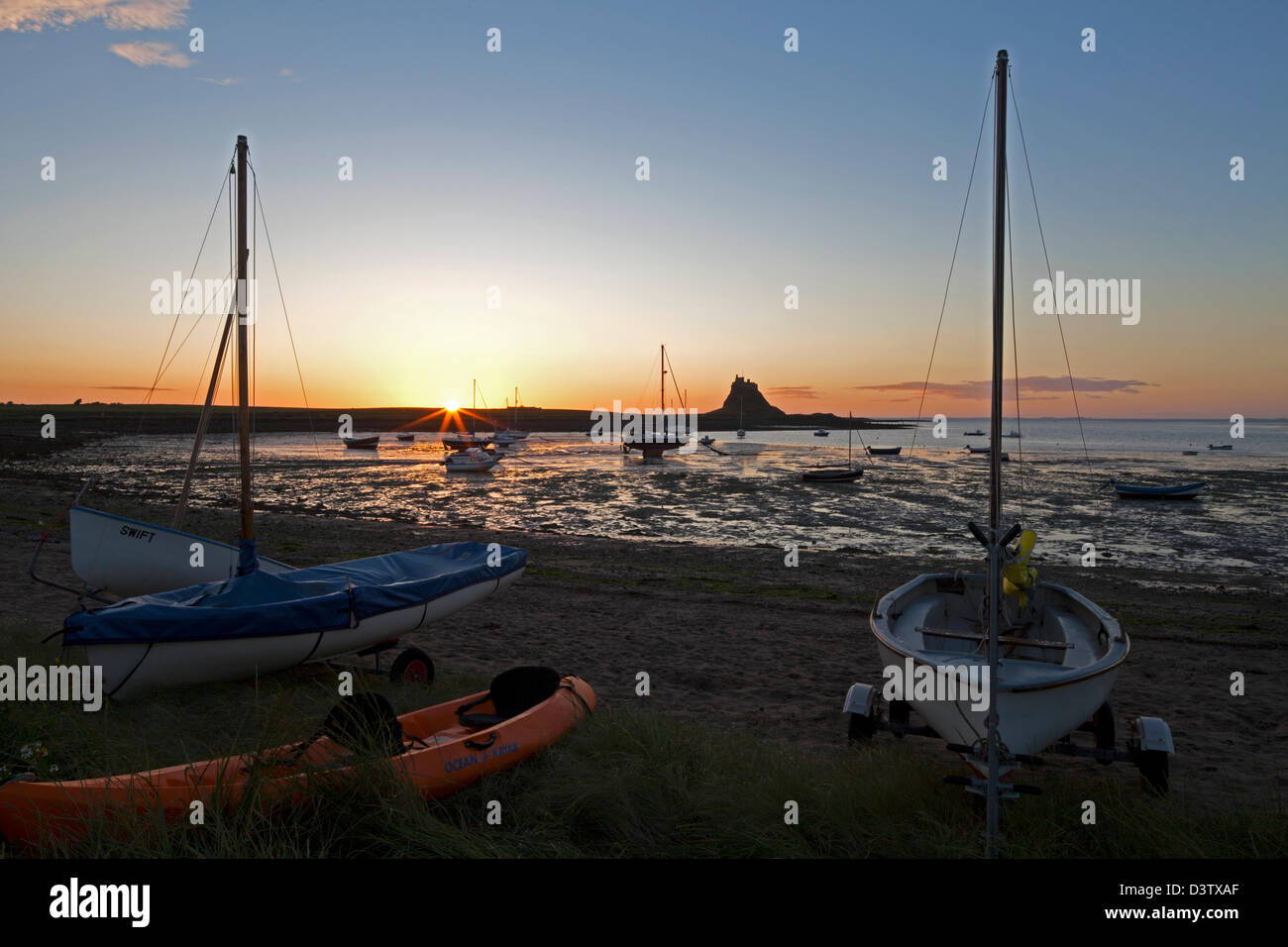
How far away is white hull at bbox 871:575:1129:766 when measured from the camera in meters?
5.42

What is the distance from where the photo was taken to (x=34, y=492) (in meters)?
30.4

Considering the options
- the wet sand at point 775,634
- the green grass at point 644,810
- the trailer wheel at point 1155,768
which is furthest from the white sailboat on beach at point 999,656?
the wet sand at point 775,634

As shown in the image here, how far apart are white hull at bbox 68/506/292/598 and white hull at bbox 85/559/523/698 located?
296 centimetres

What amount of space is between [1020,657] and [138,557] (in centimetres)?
1180

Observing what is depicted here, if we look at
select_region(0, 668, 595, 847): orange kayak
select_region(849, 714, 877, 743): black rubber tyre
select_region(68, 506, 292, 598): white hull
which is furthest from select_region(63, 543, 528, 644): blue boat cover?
select_region(849, 714, 877, 743): black rubber tyre

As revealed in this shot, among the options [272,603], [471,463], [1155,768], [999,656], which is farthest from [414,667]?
[471,463]

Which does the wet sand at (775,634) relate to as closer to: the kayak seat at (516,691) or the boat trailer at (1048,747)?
the boat trailer at (1048,747)

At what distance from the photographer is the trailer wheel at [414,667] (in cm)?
862

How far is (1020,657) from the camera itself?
7258 millimetres
